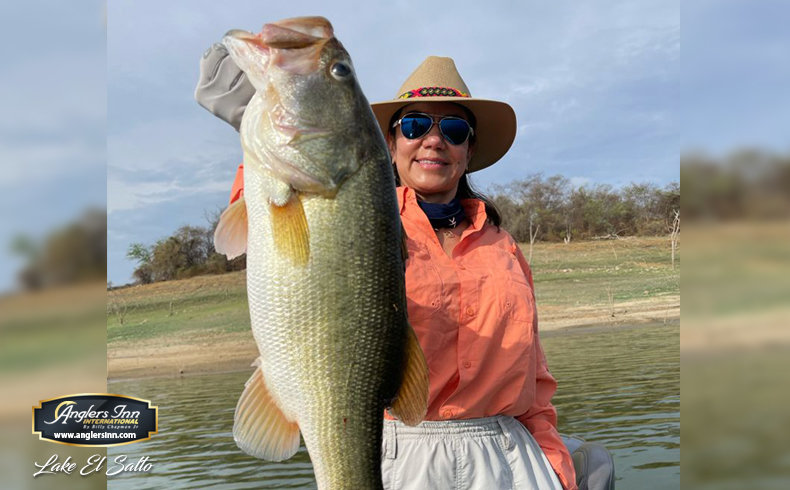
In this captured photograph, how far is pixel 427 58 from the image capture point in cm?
304

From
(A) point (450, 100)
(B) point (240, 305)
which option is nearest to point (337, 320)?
(A) point (450, 100)

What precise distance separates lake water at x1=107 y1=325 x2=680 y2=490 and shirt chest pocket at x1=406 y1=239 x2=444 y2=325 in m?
8.54

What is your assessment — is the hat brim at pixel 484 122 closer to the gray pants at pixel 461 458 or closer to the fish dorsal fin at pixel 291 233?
the fish dorsal fin at pixel 291 233

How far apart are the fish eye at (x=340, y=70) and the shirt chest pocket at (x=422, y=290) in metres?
0.88

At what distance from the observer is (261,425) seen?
5.99 feet

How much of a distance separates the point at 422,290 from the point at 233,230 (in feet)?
2.84

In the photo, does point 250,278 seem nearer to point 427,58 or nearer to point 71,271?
point 427,58

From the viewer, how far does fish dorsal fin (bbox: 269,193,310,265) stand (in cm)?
170

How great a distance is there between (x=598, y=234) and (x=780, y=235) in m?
34.9

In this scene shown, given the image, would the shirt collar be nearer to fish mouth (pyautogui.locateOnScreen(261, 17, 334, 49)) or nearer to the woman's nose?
the woman's nose

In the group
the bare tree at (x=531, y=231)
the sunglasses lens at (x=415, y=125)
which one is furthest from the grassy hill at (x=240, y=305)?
the sunglasses lens at (x=415, y=125)

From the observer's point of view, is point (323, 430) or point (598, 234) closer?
point (323, 430)

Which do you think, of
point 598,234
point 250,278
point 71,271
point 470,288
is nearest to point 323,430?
point 250,278

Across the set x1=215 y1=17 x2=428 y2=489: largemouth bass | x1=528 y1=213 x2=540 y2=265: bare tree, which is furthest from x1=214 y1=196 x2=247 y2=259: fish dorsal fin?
x1=528 y1=213 x2=540 y2=265: bare tree
